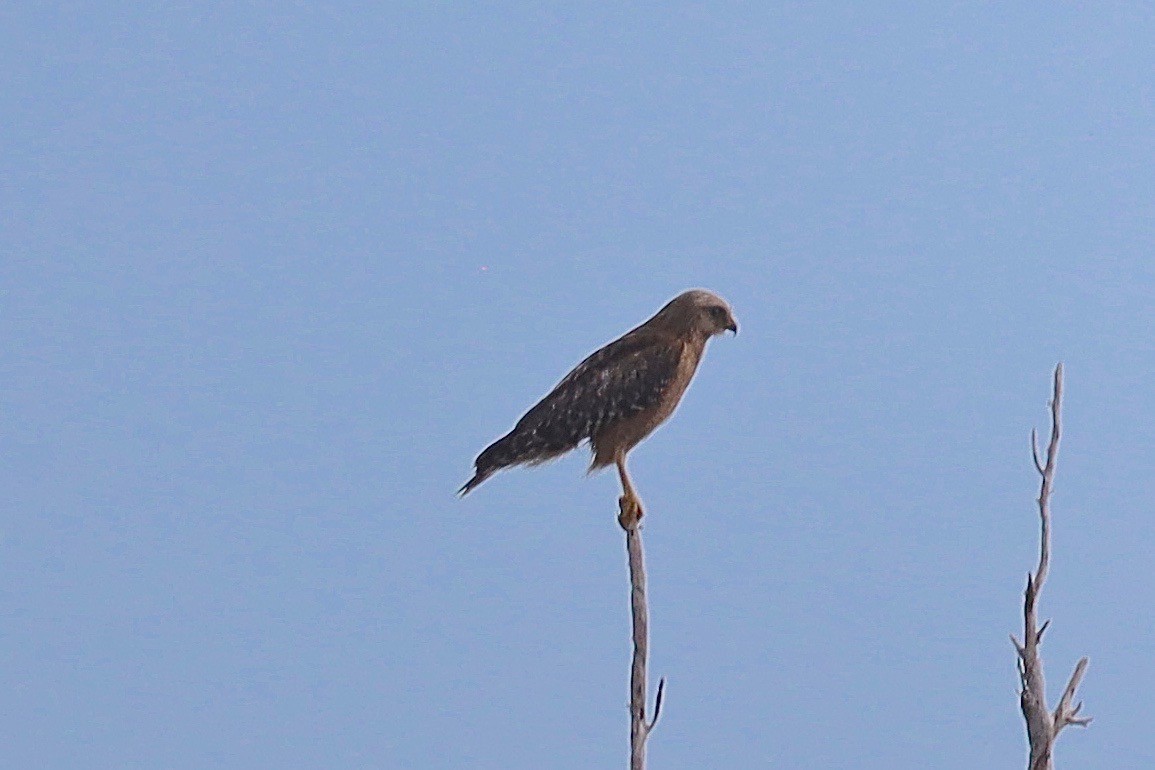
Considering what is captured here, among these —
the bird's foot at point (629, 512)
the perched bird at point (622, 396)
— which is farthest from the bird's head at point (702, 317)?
the bird's foot at point (629, 512)

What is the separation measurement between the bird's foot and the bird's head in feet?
3.46

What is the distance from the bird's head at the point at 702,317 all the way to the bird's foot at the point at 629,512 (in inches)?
41.5

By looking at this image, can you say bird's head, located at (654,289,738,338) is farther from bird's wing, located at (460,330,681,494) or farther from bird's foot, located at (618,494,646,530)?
bird's foot, located at (618,494,646,530)

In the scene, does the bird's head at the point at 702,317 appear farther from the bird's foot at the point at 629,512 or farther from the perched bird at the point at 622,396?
the bird's foot at the point at 629,512

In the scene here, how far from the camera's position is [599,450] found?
8.79 meters

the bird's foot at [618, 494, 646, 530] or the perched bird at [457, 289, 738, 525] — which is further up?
the perched bird at [457, 289, 738, 525]

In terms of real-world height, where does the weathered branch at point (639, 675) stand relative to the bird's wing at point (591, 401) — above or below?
below

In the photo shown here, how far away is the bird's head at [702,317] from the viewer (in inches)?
346

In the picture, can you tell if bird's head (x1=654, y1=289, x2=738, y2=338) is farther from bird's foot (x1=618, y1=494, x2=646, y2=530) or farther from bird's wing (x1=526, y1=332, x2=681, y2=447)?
bird's foot (x1=618, y1=494, x2=646, y2=530)

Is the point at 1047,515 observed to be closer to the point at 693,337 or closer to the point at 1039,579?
the point at 1039,579

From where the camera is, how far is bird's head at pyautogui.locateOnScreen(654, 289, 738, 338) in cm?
880

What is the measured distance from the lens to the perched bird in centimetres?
868

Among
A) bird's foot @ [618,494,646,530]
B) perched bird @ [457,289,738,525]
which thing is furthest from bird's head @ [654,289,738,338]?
bird's foot @ [618,494,646,530]

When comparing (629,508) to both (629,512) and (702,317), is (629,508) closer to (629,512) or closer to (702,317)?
(629,512)
